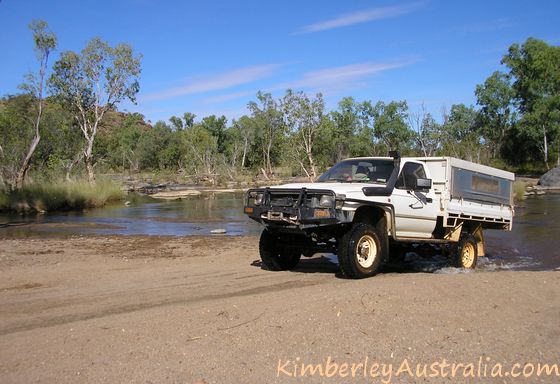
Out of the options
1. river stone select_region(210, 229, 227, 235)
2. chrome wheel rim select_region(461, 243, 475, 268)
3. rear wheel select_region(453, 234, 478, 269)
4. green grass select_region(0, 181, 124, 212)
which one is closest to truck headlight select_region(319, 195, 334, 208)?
rear wheel select_region(453, 234, 478, 269)

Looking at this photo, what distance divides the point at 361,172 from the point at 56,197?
24469mm

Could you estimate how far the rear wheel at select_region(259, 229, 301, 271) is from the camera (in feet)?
32.7

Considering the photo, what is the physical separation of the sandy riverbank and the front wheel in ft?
0.71

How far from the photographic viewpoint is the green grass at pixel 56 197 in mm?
28516

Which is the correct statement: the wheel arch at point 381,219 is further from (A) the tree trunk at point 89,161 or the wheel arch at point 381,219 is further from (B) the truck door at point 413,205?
(A) the tree trunk at point 89,161

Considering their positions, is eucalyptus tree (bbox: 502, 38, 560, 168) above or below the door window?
above

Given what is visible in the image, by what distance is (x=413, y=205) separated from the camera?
9.84m

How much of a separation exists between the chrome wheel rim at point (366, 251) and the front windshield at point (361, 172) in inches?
46.1

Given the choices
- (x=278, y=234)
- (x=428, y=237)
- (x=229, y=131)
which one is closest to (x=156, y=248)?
(x=278, y=234)

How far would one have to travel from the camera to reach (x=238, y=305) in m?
6.69

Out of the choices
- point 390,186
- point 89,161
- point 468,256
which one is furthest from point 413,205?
point 89,161

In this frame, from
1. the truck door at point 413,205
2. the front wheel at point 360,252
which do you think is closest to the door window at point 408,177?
the truck door at point 413,205

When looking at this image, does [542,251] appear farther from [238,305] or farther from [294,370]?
[294,370]

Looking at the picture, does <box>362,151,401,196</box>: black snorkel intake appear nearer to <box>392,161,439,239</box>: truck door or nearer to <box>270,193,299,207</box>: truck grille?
<box>392,161,439,239</box>: truck door
